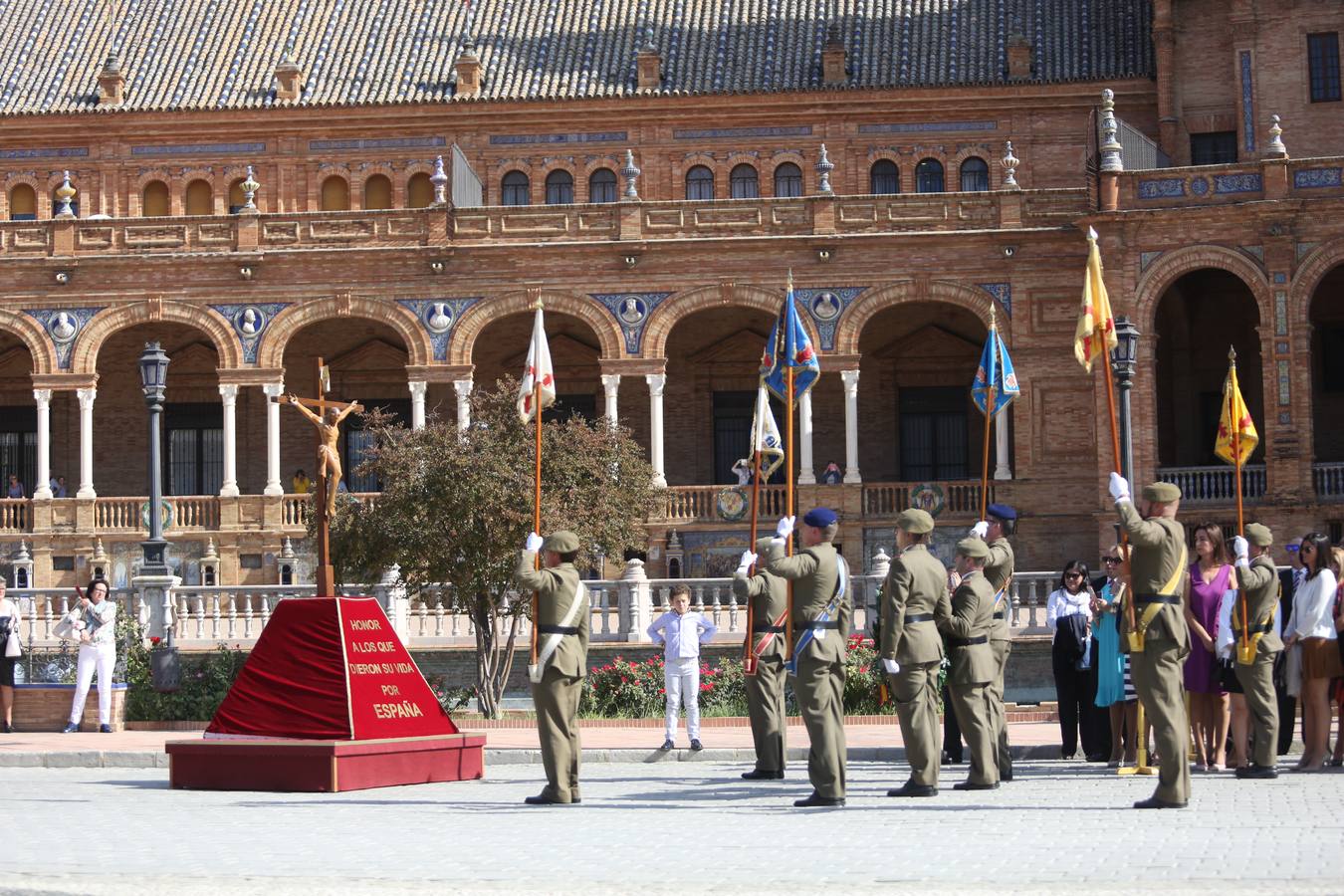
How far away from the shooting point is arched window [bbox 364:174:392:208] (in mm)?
43688

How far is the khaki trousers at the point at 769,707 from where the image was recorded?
15.9m

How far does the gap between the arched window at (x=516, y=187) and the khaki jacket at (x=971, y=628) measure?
1166 inches

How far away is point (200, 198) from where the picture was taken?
44000 mm

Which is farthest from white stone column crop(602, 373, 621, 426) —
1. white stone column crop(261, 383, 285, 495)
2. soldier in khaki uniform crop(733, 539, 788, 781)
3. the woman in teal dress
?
soldier in khaki uniform crop(733, 539, 788, 781)

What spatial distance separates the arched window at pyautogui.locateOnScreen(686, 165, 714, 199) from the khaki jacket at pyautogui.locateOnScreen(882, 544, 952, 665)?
2937cm

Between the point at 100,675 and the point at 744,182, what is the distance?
24.0 meters

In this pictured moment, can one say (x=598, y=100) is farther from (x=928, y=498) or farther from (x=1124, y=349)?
(x=1124, y=349)

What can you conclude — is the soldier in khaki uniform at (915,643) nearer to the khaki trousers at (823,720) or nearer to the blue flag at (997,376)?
the khaki trousers at (823,720)

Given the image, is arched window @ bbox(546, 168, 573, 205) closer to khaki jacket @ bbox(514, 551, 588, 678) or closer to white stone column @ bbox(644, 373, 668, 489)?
white stone column @ bbox(644, 373, 668, 489)

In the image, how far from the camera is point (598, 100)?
140 feet

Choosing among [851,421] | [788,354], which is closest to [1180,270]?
[851,421]

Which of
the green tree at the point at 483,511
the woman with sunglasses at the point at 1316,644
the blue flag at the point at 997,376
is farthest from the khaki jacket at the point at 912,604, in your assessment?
the blue flag at the point at 997,376

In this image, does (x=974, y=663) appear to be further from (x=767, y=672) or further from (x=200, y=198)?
(x=200, y=198)

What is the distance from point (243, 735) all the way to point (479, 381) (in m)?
25.2
